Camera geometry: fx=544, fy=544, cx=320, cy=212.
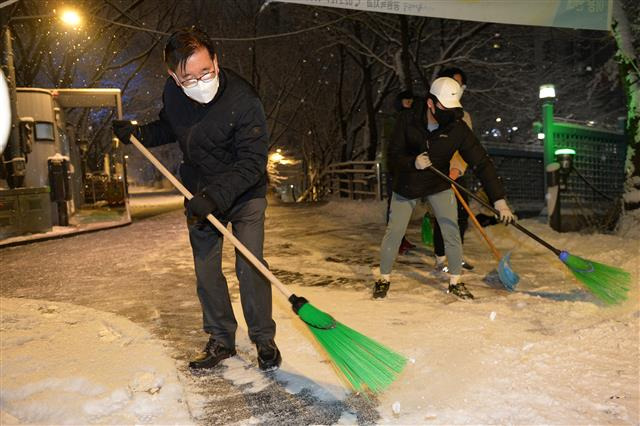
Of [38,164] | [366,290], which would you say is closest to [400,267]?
[366,290]

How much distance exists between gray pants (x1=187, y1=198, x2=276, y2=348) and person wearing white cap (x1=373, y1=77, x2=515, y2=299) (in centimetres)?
173

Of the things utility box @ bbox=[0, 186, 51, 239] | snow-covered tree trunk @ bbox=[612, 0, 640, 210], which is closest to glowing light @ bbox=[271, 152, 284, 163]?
utility box @ bbox=[0, 186, 51, 239]

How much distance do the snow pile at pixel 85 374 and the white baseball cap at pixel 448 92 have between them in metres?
2.78

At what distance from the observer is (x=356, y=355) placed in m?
2.68

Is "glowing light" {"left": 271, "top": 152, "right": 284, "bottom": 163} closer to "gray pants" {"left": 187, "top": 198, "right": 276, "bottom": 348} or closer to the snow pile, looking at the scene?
the snow pile

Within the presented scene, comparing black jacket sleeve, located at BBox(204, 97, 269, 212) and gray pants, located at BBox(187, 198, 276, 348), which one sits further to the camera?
gray pants, located at BBox(187, 198, 276, 348)

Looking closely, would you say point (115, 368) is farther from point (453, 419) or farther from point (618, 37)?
point (618, 37)

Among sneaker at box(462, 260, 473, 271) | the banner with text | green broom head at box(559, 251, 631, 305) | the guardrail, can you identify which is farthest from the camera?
the guardrail

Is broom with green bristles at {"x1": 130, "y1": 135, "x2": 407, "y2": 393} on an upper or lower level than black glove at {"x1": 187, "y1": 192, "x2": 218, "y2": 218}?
lower

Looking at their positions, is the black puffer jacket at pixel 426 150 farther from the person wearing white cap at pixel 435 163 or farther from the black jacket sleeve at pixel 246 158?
the black jacket sleeve at pixel 246 158

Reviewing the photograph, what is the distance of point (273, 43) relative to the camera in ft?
83.6

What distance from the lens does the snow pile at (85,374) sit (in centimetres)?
259

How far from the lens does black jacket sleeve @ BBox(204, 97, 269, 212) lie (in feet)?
9.36

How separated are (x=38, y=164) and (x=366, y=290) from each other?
32.0ft
